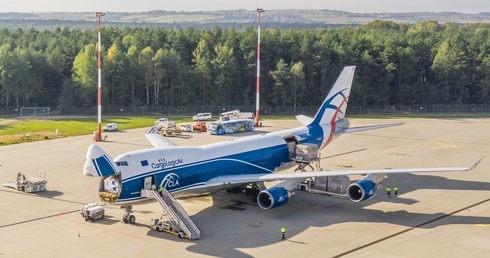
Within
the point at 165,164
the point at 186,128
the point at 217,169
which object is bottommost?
the point at 186,128

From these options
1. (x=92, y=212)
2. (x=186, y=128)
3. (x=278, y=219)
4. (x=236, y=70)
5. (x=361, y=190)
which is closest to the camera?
(x=92, y=212)

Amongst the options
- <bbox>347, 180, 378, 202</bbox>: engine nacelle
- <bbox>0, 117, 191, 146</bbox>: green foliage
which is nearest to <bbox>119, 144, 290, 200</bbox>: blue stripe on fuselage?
<bbox>347, 180, 378, 202</bbox>: engine nacelle

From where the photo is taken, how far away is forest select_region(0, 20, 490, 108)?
130625mm

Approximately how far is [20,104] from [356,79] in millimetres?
68467

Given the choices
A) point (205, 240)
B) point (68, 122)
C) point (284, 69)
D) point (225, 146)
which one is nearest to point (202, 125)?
point (68, 122)

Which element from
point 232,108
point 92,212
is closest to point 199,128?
point 232,108

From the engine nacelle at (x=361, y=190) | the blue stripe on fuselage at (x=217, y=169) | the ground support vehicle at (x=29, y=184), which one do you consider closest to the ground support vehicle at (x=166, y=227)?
the blue stripe on fuselage at (x=217, y=169)

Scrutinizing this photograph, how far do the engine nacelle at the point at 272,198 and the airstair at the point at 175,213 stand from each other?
6467mm

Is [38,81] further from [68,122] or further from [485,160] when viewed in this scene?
[485,160]

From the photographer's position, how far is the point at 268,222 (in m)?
47.8

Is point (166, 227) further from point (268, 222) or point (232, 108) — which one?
point (232, 108)

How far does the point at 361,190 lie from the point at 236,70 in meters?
88.1

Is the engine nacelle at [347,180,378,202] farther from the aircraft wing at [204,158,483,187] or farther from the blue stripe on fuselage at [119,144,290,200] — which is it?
the blue stripe on fuselage at [119,144,290,200]

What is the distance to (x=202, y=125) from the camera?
326 ft
